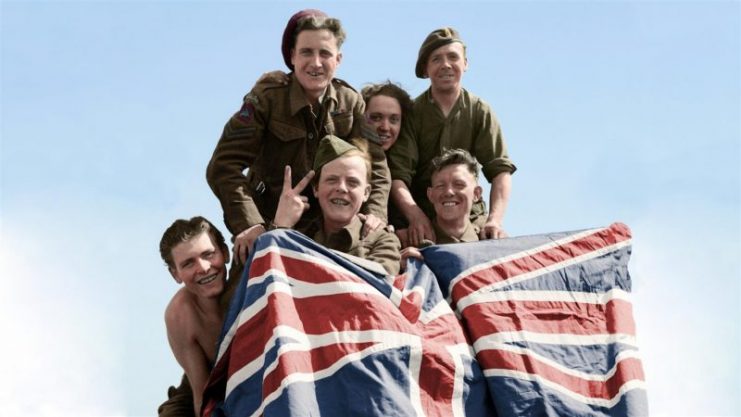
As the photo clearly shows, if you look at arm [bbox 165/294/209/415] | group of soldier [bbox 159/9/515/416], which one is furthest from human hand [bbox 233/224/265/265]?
arm [bbox 165/294/209/415]

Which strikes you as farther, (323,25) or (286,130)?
(286,130)

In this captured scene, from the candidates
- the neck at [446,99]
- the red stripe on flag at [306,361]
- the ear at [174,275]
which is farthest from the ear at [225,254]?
the neck at [446,99]

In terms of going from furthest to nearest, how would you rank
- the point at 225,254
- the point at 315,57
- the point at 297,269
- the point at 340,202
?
the point at 315,57 → the point at 225,254 → the point at 340,202 → the point at 297,269

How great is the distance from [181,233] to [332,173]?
3.79ft

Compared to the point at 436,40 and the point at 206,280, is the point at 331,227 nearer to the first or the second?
the point at 206,280

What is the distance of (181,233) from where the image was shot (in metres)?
7.73

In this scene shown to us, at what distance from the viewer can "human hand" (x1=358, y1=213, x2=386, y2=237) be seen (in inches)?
309

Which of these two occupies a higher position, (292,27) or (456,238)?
(292,27)

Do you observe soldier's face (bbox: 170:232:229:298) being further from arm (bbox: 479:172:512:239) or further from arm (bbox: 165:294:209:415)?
arm (bbox: 479:172:512:239)

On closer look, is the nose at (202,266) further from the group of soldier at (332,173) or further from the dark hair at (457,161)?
the dark hair at (457,161)

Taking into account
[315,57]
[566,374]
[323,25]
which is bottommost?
[566,374]

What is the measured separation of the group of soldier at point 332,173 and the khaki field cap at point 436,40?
0.04 ft

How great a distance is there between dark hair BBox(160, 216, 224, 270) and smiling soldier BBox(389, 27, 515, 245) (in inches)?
81.2

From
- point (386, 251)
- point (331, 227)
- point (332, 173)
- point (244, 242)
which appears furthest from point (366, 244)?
point (244, 242)
